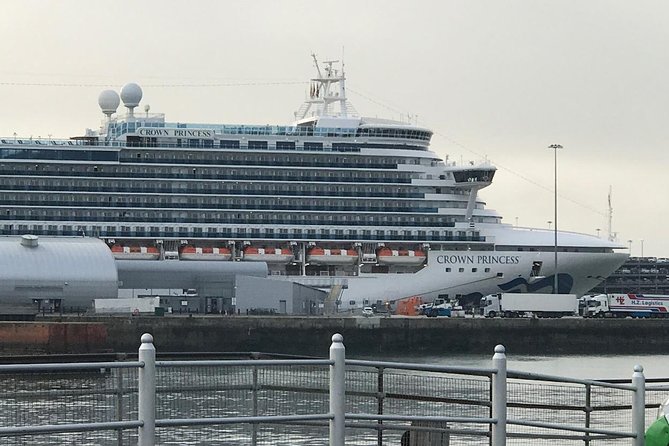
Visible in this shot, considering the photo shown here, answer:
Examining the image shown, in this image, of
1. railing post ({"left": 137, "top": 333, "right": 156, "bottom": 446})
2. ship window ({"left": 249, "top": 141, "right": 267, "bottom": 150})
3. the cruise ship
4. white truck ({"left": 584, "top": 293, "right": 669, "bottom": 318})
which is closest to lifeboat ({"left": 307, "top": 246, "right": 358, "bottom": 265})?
the cruise ship

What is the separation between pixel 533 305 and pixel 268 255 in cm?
1436

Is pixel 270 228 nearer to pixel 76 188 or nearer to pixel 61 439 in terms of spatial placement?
pixel 76 188

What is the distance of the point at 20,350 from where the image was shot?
6094cm

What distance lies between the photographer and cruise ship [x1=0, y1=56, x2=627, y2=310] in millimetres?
83875

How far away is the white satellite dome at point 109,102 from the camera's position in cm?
9281

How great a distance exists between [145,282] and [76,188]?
27.9 ft

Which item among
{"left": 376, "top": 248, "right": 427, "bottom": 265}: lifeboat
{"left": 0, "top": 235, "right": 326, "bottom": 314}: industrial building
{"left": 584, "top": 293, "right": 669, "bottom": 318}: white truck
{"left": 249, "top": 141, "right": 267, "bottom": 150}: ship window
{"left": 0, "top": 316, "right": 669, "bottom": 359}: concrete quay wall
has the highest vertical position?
{"left": 249, "top": 141, "right": 267, "bottom": 150}: ship window

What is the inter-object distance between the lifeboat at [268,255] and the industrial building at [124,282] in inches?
89.9

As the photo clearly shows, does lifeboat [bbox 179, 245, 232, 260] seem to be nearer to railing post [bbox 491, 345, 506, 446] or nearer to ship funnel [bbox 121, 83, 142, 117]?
ship funnel [bbox 121, 83, 142, 117]

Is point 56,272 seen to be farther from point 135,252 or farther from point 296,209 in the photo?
point 296,209

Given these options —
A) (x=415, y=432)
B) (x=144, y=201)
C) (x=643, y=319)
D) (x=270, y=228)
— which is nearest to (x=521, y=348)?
(x=643, y=319)

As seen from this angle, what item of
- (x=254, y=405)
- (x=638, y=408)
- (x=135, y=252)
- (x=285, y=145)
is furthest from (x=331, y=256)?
(x=254, y=405)

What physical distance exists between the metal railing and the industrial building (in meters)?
58.2

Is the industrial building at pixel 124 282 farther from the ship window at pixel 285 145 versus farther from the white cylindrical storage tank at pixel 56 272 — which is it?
the ship window at pixel 285 145
